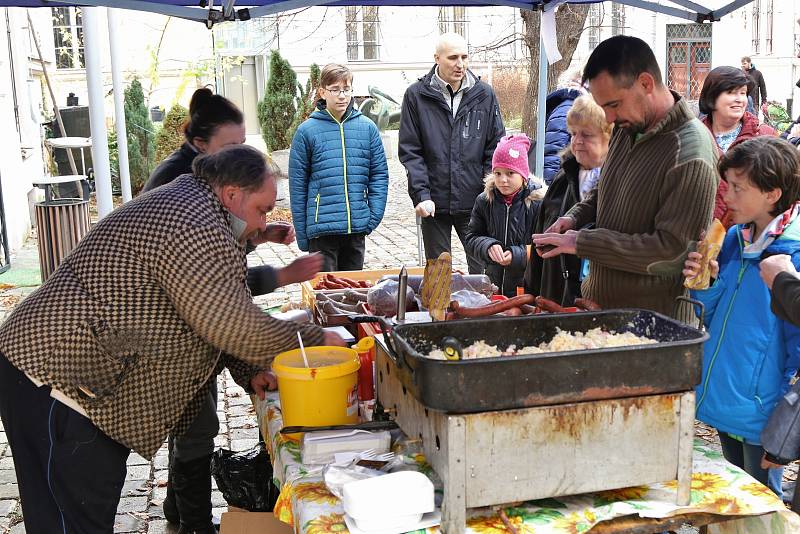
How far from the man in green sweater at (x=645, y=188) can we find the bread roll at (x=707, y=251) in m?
0.10

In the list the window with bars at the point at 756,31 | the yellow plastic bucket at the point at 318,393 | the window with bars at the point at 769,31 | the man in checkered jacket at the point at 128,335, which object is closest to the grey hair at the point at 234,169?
the man in checkered jacket at the point at 128,335

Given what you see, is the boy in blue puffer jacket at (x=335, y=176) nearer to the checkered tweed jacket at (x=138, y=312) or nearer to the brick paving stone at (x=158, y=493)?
the brick paving stone at (x=158, y=493)

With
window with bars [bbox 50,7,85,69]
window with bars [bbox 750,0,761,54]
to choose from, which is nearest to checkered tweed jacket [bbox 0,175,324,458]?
window with bars [bbox 50,7,85,69]

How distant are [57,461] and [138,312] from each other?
0.52 metres

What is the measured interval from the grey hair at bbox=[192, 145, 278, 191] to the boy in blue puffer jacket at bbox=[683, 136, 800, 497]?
1.56m

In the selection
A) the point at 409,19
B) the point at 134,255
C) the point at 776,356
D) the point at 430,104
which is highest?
the point at 409,19

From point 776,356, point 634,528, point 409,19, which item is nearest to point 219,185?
point 634,528

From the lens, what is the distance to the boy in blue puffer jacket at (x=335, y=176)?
5766 mm

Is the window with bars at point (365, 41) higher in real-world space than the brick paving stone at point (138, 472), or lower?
higher

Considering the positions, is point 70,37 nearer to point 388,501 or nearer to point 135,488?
point 135,488

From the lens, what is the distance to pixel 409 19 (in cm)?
2858

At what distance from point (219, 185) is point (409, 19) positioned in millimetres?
27399

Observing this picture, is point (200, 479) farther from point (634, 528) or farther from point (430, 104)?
point (430, 104)

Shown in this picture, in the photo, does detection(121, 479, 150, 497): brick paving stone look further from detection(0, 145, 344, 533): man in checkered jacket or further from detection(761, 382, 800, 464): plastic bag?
detection(761, 382, 800, 464): plastic bag
